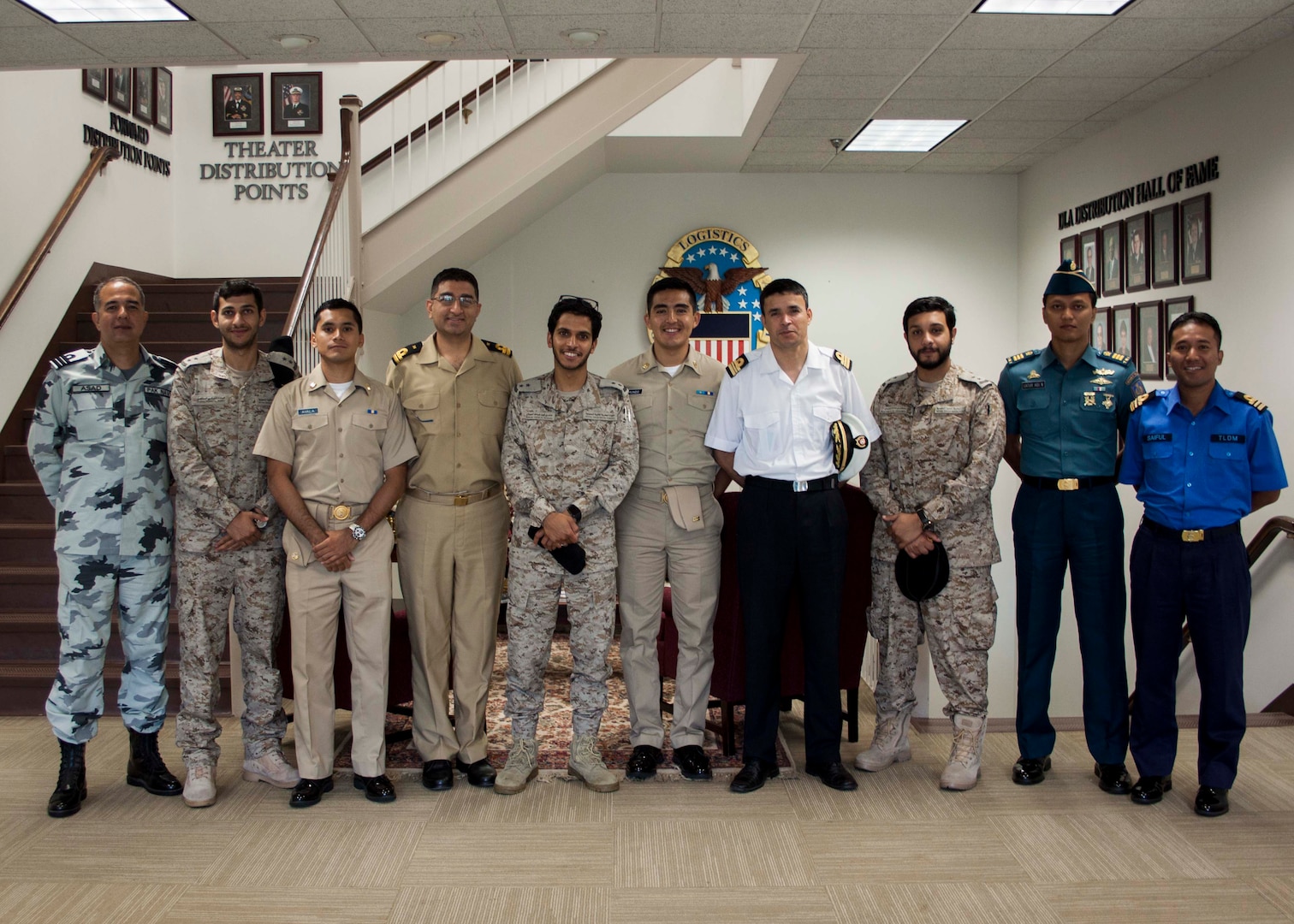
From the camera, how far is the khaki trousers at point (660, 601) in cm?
358

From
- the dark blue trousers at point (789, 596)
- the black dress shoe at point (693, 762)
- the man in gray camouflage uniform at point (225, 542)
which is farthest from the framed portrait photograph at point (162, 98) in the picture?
the black dress shoe at point (693, 762)

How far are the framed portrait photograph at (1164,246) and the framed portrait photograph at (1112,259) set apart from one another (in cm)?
36

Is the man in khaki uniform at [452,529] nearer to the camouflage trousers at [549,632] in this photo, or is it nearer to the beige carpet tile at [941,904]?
the camouflage trousers at [549,632]

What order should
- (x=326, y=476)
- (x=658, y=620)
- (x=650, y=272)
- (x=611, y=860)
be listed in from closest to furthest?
1. (x=611, y=860)
2. (x=326, y=476)
3. (x=658, y=620)
4. (x=650, y=272)

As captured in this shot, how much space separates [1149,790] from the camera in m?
3.40

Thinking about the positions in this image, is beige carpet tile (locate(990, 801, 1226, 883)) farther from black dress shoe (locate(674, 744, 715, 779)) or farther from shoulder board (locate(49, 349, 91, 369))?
shoulder board (locate(49, 349, 91, 369))

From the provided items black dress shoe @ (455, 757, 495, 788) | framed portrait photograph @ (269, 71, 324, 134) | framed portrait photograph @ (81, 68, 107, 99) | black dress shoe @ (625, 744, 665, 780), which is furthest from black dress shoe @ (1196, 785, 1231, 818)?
framed portrait photograph @ (269, 71, 324, 134)

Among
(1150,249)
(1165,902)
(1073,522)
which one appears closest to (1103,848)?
(1165,902)

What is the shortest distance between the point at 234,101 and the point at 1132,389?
7.40 meters

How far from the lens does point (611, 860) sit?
298 cm

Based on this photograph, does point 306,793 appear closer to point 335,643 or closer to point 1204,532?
point 335,643

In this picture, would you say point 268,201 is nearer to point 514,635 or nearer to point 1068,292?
point 514,635

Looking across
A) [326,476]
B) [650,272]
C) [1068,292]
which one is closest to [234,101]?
[650,272]

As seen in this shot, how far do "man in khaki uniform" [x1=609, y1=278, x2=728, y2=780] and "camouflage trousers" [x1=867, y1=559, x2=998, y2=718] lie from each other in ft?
2.11
